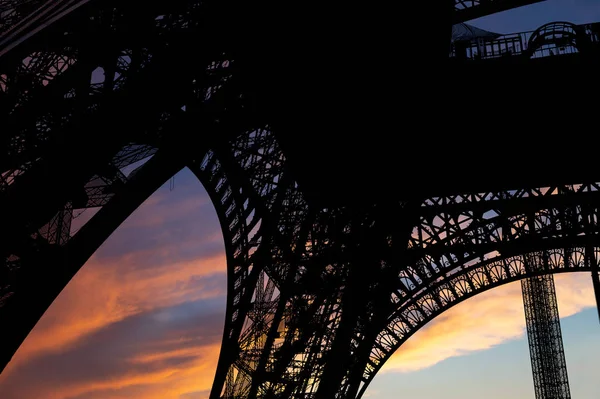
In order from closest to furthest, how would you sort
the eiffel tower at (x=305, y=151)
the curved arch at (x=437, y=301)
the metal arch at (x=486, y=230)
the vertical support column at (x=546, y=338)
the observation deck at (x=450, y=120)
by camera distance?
the eiffel tower at (x=305, y=151)
the observation deck at (x=450, y=120)
the metal arch at (x=486, y=230)
the curved arch at (x=437, y=301)
the vertical support column at (x=546, y=338)

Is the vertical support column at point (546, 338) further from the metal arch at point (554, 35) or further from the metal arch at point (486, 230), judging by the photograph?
the metal arch at point (554, 35)

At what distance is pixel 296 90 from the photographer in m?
14.2

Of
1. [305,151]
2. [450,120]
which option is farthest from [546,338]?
[305,151]

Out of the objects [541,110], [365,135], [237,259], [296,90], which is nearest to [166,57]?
[296,90]

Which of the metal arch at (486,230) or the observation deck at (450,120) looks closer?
the observation deck at (450,120)

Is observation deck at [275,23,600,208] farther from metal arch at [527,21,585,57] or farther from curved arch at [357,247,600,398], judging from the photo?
curved arch at [357,247,600,398]

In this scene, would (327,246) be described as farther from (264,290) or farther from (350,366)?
(350,366)

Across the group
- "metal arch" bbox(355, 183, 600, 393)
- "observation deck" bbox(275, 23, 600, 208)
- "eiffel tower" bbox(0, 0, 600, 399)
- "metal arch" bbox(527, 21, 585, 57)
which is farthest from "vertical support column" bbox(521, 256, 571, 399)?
"metal arch" bbox(527, 21, 585, 57)

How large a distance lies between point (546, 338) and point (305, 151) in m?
42.7

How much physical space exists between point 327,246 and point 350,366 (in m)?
6.16

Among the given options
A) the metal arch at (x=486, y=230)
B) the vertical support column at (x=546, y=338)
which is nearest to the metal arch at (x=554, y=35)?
the metal arch at (x=486, y=230)

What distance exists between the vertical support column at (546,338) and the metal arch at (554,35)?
39.5 metres

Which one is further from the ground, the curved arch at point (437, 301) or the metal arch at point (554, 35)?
the metal arch at point (554, 35)

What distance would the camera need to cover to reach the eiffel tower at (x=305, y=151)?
27.1 ft
